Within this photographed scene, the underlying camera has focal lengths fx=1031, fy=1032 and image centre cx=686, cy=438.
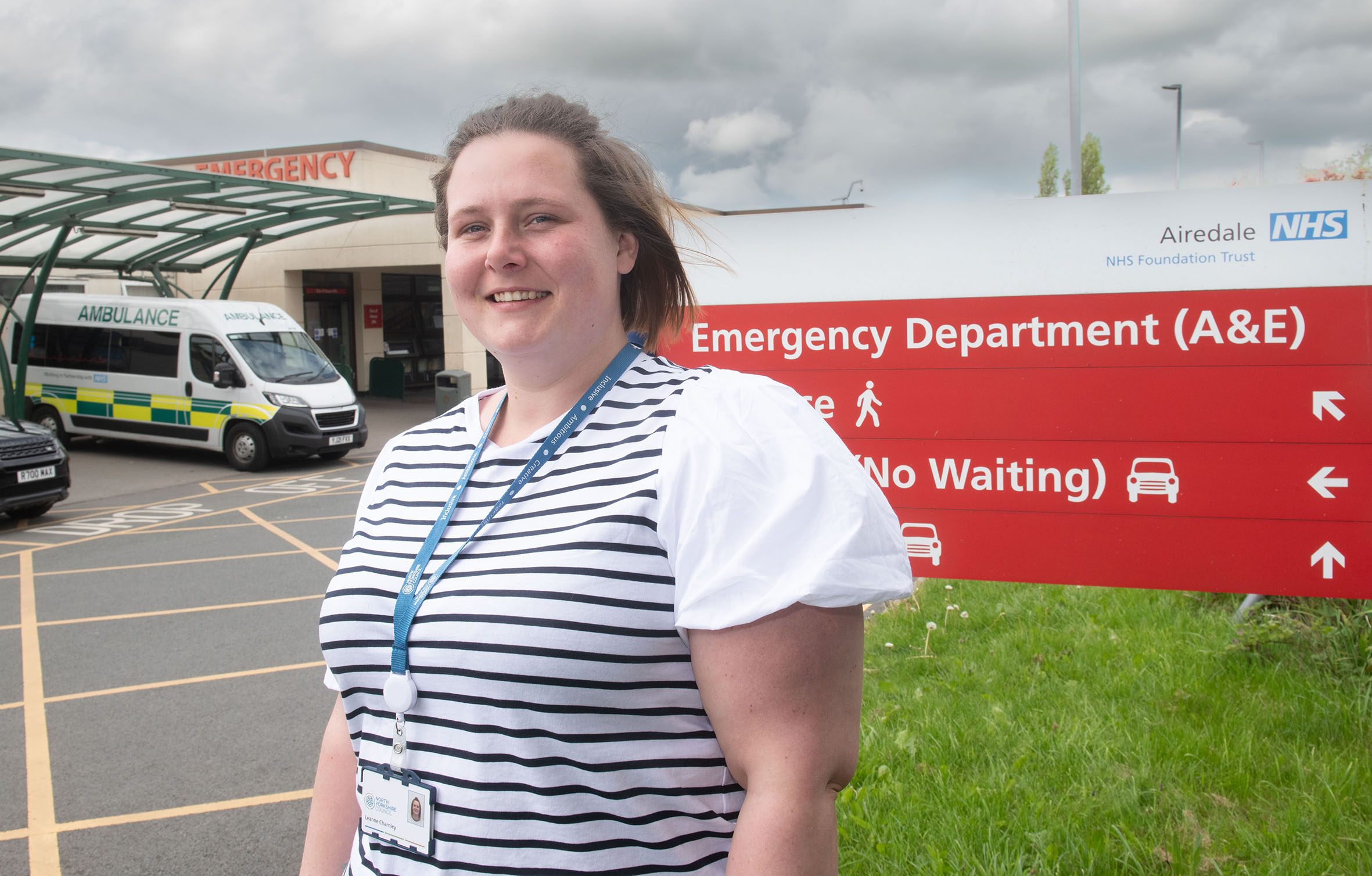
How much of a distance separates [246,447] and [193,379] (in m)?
1.18

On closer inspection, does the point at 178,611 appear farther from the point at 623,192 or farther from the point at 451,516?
the point at 623,192

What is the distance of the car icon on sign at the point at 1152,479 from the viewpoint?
118 inches

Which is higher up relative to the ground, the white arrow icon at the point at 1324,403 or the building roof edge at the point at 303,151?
the building roof edge at the point at 303,151

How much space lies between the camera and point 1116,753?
11.0 feet

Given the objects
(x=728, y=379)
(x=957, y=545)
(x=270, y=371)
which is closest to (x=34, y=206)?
(x=270, y=371)

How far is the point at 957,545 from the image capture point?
326 cm

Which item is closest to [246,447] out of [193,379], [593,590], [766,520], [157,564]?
[193,379]

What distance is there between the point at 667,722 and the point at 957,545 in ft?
7.31

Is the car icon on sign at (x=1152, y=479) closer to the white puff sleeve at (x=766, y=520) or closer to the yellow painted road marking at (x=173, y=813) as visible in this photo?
the white puff sleeve at (x=766, y=520)

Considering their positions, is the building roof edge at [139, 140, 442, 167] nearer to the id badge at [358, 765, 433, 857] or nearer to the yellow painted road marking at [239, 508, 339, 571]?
the yellow painted road marking at [239, 508, 339, 571]

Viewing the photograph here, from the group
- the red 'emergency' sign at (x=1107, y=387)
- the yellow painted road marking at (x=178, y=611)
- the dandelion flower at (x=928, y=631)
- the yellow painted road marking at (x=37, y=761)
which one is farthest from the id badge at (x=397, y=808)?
the yellow painted road marking at (x=178, y=611)

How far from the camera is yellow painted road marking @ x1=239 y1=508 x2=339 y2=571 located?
8859 mm

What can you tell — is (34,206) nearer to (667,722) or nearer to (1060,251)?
(1060,251)

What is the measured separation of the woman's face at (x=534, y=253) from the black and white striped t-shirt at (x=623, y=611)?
0.46ft
